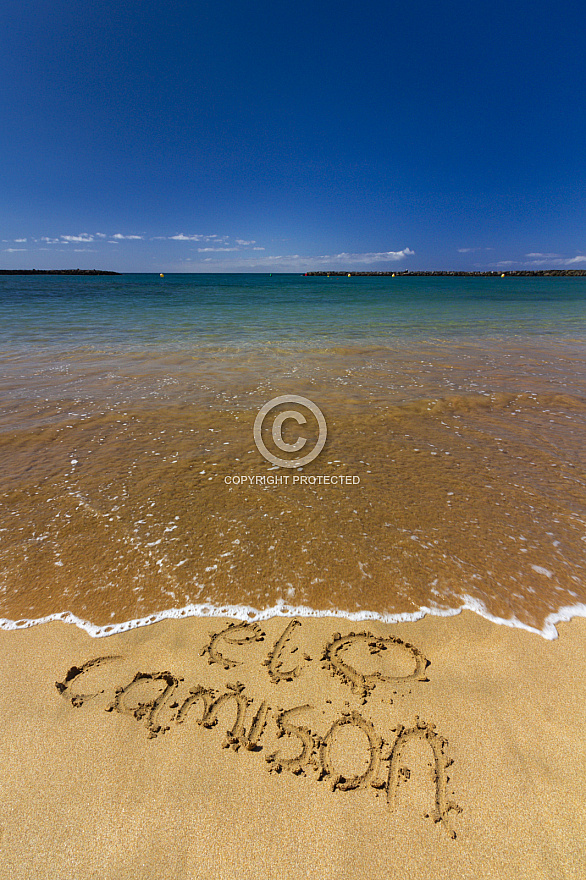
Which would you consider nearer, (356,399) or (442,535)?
(442,535)

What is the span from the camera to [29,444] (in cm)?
546

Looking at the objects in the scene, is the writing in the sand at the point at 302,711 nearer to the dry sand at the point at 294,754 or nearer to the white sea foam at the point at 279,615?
the dry sand at the point at 294,754

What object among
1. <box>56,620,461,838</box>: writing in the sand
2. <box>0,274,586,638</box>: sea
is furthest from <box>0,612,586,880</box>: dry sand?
<box>0,274,586,638</box>: sea

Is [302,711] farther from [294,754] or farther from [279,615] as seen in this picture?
[279,615]

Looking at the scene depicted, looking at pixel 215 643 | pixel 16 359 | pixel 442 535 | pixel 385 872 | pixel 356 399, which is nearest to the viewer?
pixel 385 872

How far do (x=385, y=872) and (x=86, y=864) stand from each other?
1.35 metres

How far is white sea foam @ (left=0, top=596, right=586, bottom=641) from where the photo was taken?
275cm

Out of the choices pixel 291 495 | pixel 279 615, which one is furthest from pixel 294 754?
pixel 291 495

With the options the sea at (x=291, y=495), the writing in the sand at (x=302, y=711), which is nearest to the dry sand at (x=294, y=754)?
the writing in the sand at (x=302, y=711)

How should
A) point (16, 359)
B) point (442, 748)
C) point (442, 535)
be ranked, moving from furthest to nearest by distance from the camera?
point (16, 359) → point (442, 535) → point (442, 748)

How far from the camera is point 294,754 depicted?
200 cm

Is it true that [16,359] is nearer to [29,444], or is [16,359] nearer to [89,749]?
[29,444]

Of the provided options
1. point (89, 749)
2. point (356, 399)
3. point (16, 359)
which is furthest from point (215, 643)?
point (16, 359)

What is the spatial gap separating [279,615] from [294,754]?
3.06 feet
